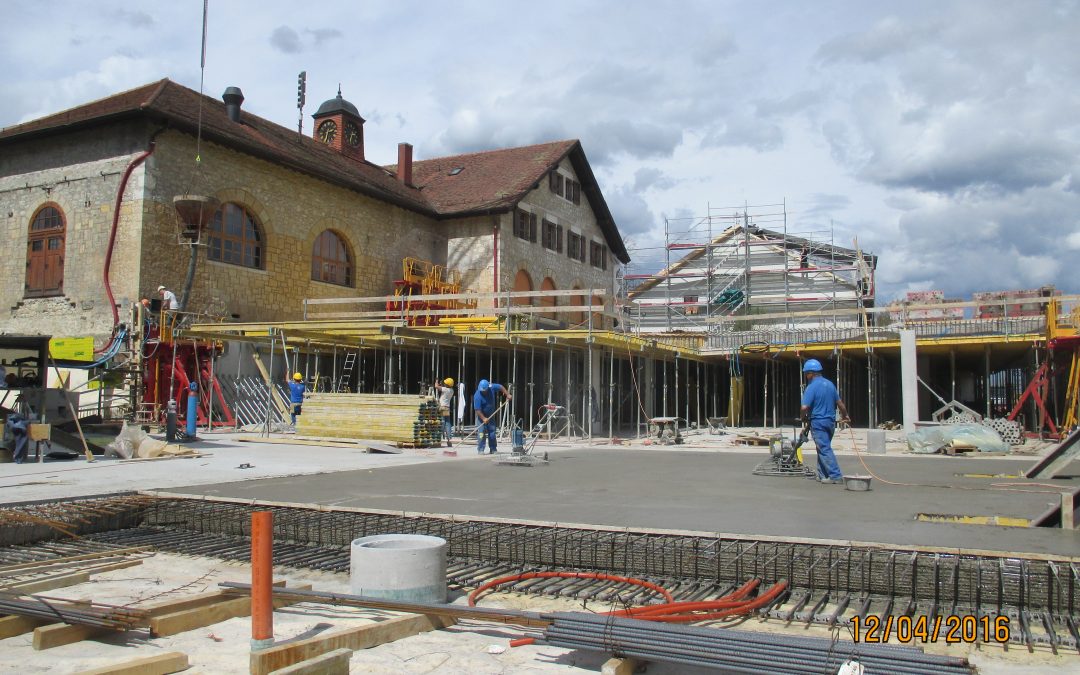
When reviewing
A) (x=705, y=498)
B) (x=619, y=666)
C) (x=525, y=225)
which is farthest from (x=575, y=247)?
(x=619, y=666)

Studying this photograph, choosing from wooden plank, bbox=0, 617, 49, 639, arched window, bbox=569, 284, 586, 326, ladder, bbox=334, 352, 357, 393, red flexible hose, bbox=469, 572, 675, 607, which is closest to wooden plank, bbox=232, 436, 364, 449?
A: ladder, bbox=334, 352, 357, 393

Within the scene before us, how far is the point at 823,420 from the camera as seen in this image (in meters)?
10.7

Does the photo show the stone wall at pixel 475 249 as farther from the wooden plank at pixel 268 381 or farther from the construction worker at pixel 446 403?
the construction worker at pixel 446 403

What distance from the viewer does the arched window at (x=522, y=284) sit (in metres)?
33.9

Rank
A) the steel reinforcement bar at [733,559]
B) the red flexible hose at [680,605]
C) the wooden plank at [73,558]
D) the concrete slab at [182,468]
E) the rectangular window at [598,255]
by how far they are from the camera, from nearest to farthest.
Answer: the red flexible hose at [680,605] → the steel reinforcement bar at [733,559] → the wooden plank at [73,558] → the concrete slab at [182,468] → the rectangular window at [598,255]

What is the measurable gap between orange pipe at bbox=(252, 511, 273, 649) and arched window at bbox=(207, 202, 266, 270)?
69.1 feet

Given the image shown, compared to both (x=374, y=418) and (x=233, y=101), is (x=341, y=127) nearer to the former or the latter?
(x=233, y=101)

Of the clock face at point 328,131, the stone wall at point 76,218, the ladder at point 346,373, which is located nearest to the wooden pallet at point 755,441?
the ladder at point 346,373

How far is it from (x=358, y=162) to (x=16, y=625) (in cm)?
3014

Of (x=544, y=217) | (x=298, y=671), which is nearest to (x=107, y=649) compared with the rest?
(x=298, y=671)

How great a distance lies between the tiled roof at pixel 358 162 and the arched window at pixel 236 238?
1855mm

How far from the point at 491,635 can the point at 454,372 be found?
884 inches

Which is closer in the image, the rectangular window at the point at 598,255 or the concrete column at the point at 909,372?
the concrete column at the point at 909,372
